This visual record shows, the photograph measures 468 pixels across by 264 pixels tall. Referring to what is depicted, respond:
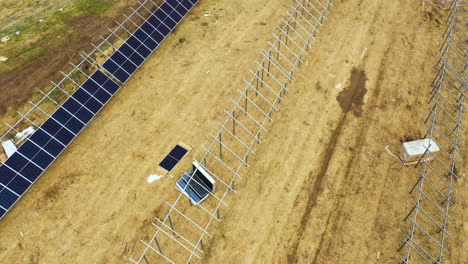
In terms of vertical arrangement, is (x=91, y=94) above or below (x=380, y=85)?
below

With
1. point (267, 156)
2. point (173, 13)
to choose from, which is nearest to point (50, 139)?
point (267, 156)

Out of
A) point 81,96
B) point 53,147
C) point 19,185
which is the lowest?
point 19,185

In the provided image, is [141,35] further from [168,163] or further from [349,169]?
[349,169]

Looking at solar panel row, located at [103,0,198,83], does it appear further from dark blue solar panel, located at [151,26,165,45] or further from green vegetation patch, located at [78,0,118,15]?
green vegetation patch, located at [78,0,118,15]

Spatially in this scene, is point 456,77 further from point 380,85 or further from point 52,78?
point 52,78

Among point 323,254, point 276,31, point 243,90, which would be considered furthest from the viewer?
point 276,31

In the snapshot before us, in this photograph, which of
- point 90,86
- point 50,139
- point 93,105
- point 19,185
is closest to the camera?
point 19,185

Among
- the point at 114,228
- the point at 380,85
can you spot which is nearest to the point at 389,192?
the point at 380,85

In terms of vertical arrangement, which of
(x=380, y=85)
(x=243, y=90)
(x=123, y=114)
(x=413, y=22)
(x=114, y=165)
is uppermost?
(x=413, y=22)
